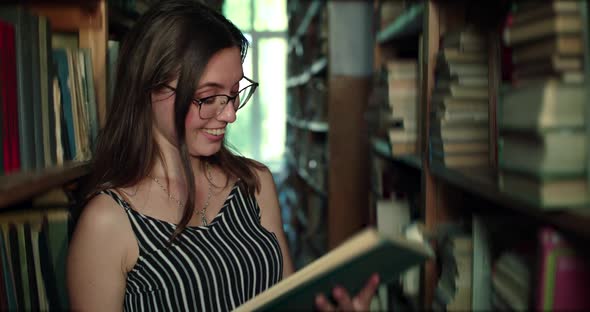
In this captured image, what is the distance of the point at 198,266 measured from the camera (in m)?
1.35

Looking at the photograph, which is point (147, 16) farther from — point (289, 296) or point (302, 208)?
point (302, 208)

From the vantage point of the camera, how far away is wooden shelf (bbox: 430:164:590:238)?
0.70 metres

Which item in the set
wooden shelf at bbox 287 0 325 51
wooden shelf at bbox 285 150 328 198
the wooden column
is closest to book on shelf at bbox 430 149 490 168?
the wooden column

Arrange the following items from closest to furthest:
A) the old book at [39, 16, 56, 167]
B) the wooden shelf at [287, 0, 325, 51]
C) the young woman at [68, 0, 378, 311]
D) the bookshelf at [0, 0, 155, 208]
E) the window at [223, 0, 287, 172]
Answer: the old book at [39, 16, 56, 167] → the young woman at [68, 0, 378, 311] → the bookshelf at [0, 0, 155, 208] → the wooden shelf at [287, 0, 325, 51] → the window at [223, 0, 287, 172]

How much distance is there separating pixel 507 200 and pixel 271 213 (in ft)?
2.83

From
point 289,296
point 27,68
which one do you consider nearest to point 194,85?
point 27,68

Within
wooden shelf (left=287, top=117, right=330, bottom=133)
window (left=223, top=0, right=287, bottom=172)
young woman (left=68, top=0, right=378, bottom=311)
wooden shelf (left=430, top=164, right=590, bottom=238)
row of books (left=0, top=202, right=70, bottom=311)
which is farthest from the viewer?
window (left=223, top=0, right=287, bottom=172)

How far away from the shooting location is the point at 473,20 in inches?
54.7

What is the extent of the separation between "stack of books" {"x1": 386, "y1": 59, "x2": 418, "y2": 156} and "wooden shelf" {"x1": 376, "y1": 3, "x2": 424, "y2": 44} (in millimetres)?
122

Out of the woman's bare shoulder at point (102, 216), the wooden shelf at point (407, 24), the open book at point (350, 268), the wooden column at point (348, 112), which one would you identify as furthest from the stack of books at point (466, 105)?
the wooden column at point (348, 112)

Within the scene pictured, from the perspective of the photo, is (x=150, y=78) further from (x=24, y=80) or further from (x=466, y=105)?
(x=466, y=105)

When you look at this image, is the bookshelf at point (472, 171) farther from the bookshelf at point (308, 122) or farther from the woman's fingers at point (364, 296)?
the bookshelf at point (308, 122)

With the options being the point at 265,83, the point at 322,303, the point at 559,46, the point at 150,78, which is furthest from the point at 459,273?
the point at 265,83

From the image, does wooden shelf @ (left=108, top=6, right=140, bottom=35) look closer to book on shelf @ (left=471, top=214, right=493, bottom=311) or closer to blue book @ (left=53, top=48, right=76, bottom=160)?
blue book @ (left=53, top=48, right=76, bottom=160)
